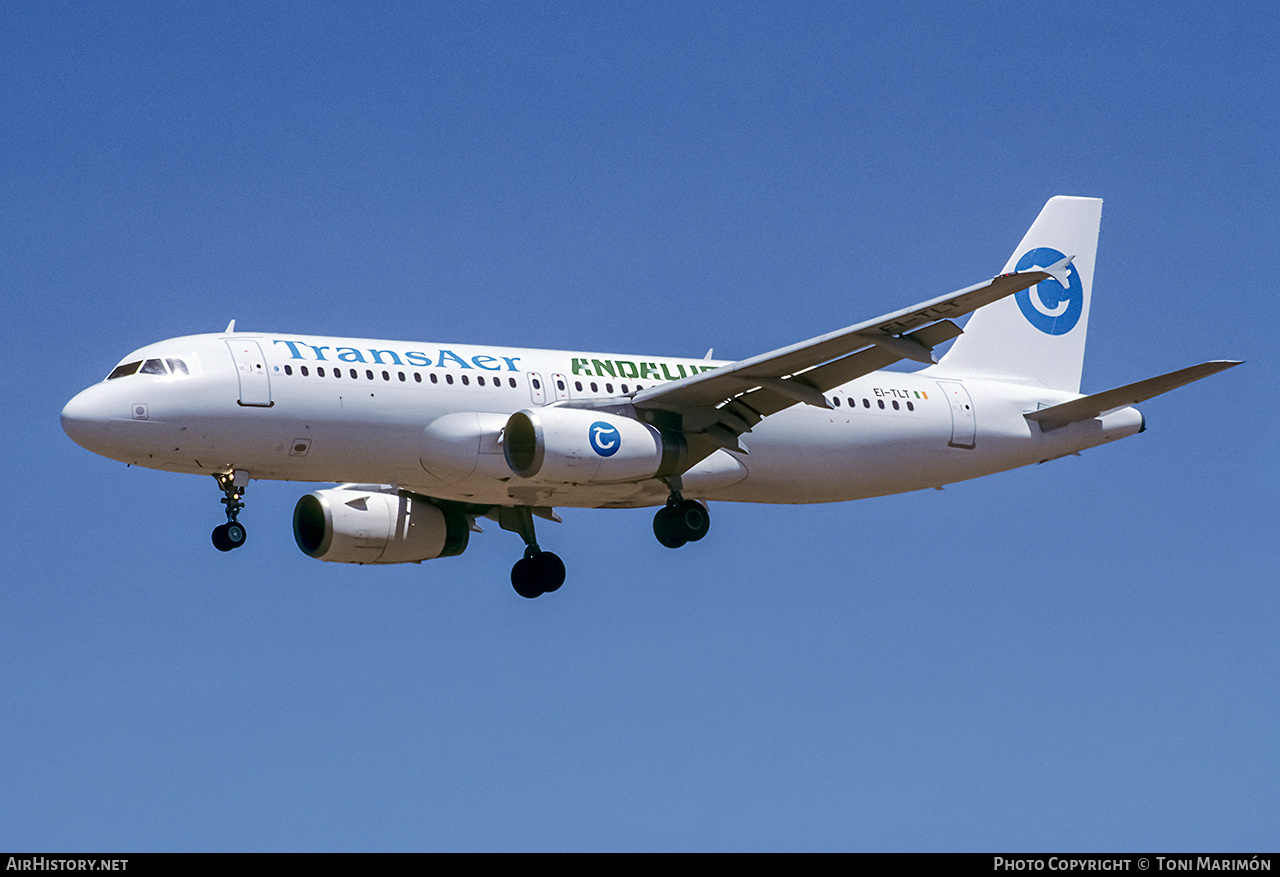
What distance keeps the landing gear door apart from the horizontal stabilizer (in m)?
17.4

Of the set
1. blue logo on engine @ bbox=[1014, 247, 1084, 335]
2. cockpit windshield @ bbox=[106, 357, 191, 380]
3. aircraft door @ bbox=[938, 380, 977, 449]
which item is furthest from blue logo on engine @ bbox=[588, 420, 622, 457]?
blue logo on engine @ bbox=[1014, 247, 1084, 335]

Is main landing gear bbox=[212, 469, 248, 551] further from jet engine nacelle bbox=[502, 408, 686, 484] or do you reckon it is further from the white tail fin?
the white tail fin

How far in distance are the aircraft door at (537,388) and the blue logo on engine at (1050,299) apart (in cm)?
1367

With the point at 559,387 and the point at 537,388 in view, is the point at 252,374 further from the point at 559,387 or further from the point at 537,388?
the point at 559,387

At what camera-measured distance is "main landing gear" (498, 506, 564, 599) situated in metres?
41.3

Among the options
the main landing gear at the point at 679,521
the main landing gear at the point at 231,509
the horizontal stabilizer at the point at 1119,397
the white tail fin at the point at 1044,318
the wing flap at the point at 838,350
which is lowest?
the main landing gear at the point at 231,509

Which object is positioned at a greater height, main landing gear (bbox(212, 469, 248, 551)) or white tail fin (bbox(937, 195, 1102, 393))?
white tail fin (bbox(937, 195, 1102, 393))

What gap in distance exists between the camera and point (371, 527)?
4056cm

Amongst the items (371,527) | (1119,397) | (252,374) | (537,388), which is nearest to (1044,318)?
→ (1119,397)

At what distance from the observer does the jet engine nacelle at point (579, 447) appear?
116 feet

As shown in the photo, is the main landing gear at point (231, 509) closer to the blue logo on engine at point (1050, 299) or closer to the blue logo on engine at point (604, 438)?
the blue logo on engine at point (604, 438)

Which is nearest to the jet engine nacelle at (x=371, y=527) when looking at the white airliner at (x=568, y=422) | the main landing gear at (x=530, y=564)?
the white airliner at (x=568, y=422)
